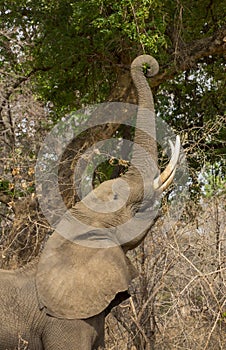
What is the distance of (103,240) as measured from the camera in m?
5.88

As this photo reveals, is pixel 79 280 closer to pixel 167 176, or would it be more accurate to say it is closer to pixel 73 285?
pixel 73 285

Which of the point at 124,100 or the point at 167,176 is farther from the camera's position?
the point at 124,100

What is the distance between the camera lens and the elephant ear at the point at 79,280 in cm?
569

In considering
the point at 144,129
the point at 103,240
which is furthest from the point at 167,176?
the point at 103,240

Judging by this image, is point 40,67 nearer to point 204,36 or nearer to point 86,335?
point 204,36

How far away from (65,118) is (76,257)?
6.04m

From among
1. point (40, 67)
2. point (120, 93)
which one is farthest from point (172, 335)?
point (40, 67)

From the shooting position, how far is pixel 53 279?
575cm

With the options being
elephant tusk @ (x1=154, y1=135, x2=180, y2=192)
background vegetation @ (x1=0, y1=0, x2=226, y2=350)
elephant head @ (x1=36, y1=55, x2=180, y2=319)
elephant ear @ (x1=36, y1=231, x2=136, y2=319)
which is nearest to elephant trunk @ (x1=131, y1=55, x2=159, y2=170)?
elephant head @ (x1=36, y1=55, x2=180, y2=319)

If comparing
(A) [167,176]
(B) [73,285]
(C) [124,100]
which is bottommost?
(C) [124,100]

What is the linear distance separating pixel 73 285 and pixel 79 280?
6cm

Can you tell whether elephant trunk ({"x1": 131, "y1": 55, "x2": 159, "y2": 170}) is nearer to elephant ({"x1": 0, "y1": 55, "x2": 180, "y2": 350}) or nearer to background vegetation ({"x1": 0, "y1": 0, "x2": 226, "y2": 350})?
elephant ({"x1": 0, "y1": 55, "x2": 180, "y2": 350})

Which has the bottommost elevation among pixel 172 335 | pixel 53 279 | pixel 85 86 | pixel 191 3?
pixel 172 335

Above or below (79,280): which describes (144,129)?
above
